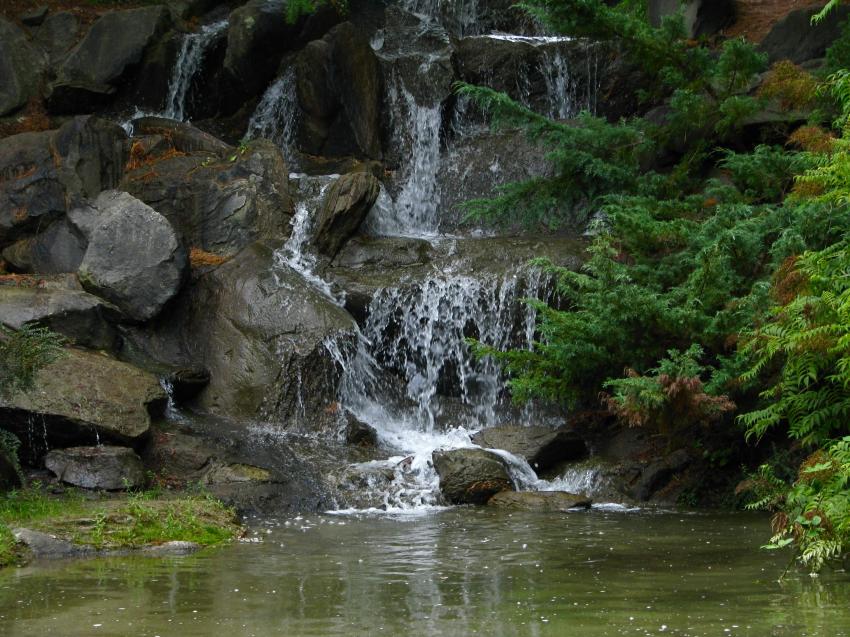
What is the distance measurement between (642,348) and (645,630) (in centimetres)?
644

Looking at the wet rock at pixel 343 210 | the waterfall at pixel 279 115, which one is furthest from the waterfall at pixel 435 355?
the waterfall at pixel 279 115

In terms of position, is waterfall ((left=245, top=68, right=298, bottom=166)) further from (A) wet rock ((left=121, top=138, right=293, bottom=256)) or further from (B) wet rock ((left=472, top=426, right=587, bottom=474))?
(B) wet rock ((left=472, top=426, right=587, bottom=474))

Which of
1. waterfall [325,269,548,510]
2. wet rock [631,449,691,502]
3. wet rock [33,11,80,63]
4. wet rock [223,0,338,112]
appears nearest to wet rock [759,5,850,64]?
waterfall [325,269,548,510]

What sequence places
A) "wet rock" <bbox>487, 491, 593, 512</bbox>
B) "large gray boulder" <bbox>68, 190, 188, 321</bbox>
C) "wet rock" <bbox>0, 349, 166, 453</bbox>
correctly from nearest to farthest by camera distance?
"wet rock" <bbox>487, 491, 593, 512</bbox>, "wet rock" <bbox>0, 349, 166, 453</bbox>, "large gray boulder" <bbox>68, 190, 188, 321</bbox>

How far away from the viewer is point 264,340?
1417 cm

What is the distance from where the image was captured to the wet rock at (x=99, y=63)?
19.8m

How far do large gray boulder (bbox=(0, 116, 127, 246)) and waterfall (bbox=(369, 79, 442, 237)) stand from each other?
4413 mm

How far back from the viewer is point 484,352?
12.5 m

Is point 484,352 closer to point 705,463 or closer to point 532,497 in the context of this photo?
point 532,497

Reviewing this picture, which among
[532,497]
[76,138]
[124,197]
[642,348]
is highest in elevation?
[76,138]

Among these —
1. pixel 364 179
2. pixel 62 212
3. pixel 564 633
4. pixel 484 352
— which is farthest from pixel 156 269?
pixel 564 633

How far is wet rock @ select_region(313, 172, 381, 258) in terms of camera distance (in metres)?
16.2

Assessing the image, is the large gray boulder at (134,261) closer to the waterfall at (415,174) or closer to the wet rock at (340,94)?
the waterfall at (415,174)

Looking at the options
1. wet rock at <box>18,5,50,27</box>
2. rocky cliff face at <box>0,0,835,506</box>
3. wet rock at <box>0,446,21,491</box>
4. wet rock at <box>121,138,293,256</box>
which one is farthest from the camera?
wet rock at <box>18,5,50,27</box>
